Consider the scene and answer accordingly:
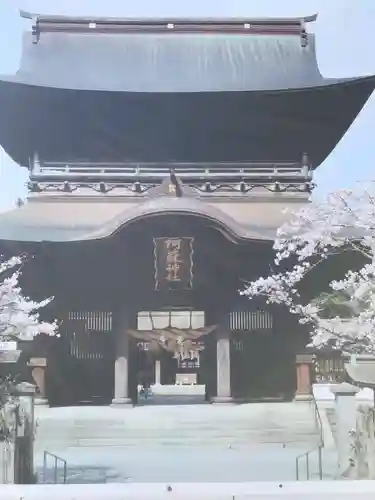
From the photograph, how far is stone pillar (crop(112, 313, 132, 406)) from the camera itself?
2.62 m

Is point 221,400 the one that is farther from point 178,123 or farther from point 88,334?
point 178,123

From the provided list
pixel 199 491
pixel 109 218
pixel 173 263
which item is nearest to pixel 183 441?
pixel 199 491

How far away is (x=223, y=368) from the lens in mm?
2725

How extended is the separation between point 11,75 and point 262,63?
1.44 metres

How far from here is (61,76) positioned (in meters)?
3.25

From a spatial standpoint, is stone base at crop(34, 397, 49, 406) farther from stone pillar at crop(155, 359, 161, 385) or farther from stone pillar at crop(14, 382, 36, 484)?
stone pillar at crop(155, 359, 161, 385)

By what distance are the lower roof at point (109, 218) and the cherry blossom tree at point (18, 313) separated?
0.27 meters

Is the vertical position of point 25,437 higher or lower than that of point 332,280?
lower

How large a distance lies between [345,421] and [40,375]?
144cm

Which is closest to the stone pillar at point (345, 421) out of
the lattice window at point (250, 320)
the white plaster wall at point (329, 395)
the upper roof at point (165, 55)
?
the white plaster wall at point (329, 395)

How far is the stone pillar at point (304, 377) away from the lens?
2.61 meters

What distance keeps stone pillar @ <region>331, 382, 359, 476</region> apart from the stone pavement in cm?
7

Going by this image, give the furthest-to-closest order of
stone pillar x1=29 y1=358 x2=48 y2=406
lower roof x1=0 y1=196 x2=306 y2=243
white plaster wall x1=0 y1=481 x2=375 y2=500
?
lower roof x1=0 y1=196 x2=306 y2=243
stone pillar x1=29 y1=358 x2=48 y2=406
white plaster wall x1=0 y1=481 x2=375 y2=500

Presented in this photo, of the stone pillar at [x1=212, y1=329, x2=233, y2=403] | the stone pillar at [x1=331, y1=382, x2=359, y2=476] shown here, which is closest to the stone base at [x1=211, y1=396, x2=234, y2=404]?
the stone pillar at [x1=212, y1=329, x2=233, y2=403]
